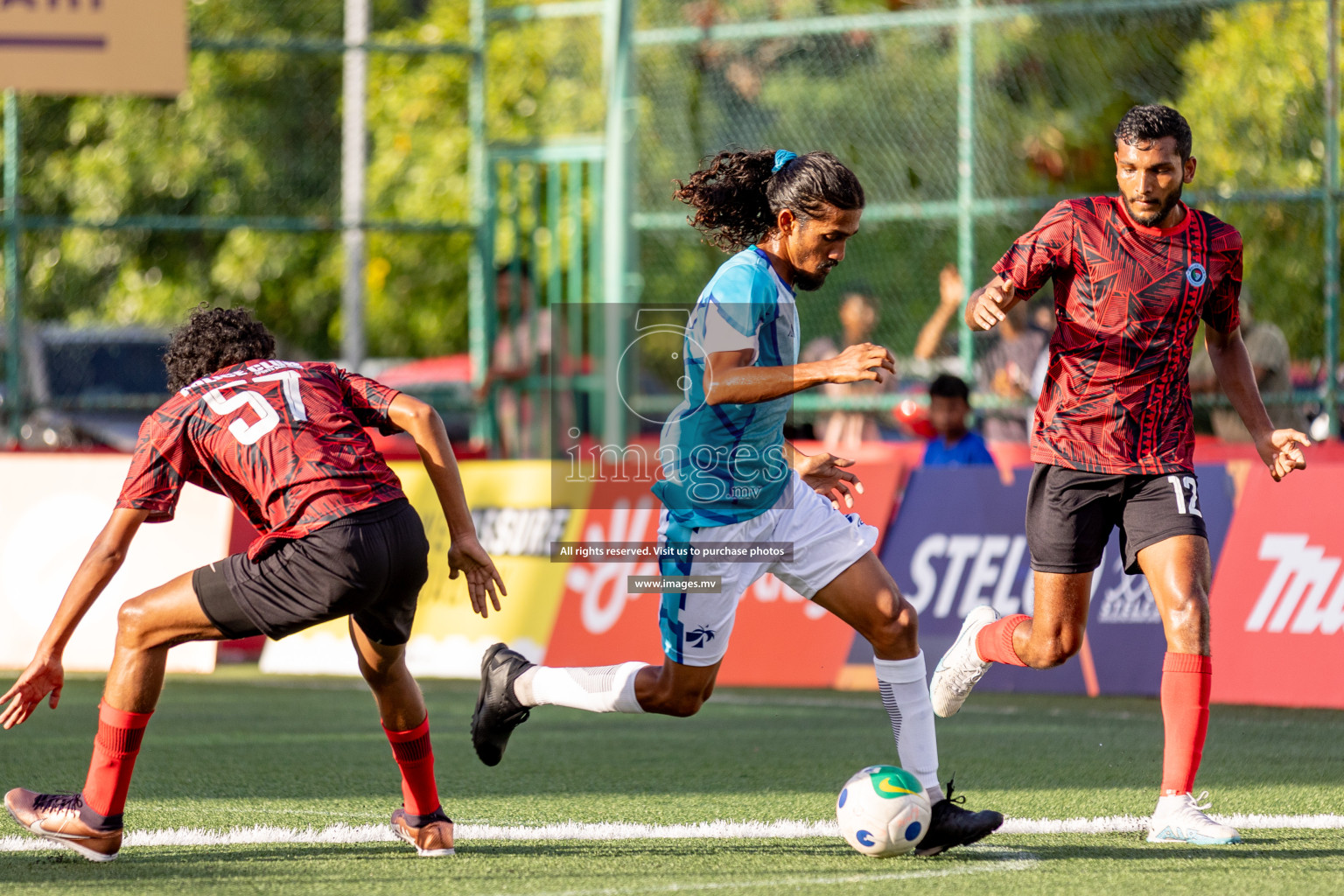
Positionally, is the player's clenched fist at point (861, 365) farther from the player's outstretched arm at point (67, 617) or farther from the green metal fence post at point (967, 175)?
the green metal fence post at point (967, 175)

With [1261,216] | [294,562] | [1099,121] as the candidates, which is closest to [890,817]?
[294,562]

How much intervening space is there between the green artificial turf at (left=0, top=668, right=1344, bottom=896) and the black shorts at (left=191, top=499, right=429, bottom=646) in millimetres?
754

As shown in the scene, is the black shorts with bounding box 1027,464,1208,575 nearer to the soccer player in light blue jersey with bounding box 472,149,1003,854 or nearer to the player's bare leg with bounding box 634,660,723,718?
the soccer player in light blue jersey with bounding box 472,149,1003,854

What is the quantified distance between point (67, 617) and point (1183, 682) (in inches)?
133

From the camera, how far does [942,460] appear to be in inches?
426

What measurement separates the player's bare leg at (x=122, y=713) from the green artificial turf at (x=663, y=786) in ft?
0.37

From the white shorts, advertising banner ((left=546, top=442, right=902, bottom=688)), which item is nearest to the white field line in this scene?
the white shorts

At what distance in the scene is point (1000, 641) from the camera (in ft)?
21.4

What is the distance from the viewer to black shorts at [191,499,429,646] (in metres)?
5.33

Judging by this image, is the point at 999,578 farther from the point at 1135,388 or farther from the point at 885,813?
the point at 885,813

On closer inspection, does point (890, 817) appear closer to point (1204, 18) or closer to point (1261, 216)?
point (1261, 216)

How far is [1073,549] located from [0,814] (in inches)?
149

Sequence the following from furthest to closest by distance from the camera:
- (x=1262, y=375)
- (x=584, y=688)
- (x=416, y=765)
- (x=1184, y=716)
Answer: (x=1262, y=375)
(x=584, y=688)
(x=1184, y=716)
(x=416, y=765)

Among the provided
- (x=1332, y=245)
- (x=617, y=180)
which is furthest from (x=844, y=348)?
(x=1332, y=245)
